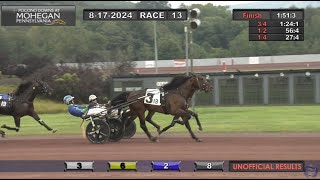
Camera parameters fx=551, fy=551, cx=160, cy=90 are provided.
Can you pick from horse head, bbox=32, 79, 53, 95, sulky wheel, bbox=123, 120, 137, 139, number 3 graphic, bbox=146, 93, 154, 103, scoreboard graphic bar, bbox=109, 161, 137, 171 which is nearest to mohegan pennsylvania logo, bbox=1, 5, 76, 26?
horse head, bbox=32, 79, 53, 95

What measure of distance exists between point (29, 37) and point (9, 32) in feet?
16.9

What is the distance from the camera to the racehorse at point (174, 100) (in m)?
14.5

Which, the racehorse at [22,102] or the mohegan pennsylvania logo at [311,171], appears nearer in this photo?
the mohegan pennsylvania logo at [311,171]

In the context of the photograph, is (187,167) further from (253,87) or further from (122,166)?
(253,87)

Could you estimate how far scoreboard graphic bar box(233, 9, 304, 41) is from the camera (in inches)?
620

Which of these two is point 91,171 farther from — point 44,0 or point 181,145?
point 44,0

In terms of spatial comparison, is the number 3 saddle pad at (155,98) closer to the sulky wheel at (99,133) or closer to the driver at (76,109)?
the sulky wheel at (99,133)

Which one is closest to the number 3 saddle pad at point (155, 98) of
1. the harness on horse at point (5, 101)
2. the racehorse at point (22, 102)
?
the racehorse at point (22, 102)

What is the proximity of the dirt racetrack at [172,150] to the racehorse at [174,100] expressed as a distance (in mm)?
703

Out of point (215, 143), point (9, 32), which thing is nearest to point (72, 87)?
point (9, 32)

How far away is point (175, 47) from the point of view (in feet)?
153

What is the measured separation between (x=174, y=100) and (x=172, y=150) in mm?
2397

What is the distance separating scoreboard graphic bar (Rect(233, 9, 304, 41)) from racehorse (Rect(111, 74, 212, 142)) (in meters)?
2.30

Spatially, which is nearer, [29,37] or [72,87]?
[72,87]
